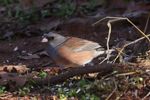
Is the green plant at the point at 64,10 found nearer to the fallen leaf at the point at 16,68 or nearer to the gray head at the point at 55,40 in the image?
the gray head at the point at 55,40

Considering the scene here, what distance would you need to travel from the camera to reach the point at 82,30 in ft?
30.8

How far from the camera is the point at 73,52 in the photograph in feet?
24.5

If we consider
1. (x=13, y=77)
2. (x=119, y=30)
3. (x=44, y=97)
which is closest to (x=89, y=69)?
(x=44, y=97)

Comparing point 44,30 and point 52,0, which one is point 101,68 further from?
point 52,0

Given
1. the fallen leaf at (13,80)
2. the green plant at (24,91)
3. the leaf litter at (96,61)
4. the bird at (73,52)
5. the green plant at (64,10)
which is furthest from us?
the green plant at (64,10)

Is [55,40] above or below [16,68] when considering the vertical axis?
above

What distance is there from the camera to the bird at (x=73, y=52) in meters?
7.38

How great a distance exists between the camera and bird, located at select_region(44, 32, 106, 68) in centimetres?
738

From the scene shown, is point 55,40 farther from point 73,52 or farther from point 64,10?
point 64,10

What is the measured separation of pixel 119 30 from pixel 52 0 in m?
2.14

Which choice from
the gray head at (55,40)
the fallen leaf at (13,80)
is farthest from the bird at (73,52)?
the fallen leaf at (13,80)

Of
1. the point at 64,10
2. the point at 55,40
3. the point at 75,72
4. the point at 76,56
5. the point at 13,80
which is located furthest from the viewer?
the point at 64,10

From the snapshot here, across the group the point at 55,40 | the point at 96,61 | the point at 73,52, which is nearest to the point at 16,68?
the point at 55,40

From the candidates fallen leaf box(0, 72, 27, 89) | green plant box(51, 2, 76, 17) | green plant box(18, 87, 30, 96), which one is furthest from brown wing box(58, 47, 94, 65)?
green plant box(51, 2, 76, 17)
